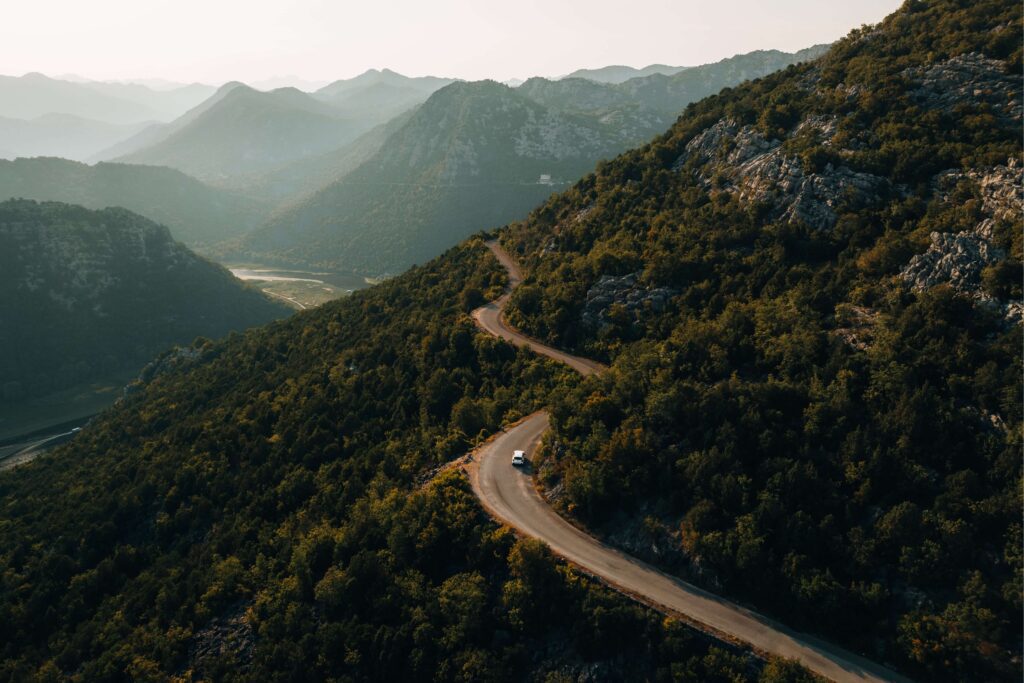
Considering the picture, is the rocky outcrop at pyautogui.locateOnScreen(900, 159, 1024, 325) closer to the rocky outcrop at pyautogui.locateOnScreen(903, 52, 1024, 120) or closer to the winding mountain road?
the rocky outcrop at pyautogui.locateOnScreen(903, 52, 1024, 120)

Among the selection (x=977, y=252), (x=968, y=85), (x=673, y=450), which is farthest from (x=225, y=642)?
(x=968, y=85)

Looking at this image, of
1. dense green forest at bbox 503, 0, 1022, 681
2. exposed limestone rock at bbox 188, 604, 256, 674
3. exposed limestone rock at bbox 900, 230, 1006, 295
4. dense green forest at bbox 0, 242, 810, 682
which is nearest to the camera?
dense green forest at bbox 503, 0, 1022, 681

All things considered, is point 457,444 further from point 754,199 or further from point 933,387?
point 754,199

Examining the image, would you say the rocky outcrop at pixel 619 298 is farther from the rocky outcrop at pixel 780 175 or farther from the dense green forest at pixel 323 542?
the rocky outcrop at pixel 780 175

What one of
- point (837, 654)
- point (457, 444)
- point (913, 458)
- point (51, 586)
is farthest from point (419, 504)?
point (51, 586)

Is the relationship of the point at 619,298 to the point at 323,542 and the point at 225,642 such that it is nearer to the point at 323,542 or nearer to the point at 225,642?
the point at 323,542

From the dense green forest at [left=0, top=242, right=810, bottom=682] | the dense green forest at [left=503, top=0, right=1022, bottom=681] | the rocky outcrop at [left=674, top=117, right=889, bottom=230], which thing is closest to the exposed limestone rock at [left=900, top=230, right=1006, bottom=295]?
the dense green forest at [left=503, top=0, right=1022, bottom=681]
